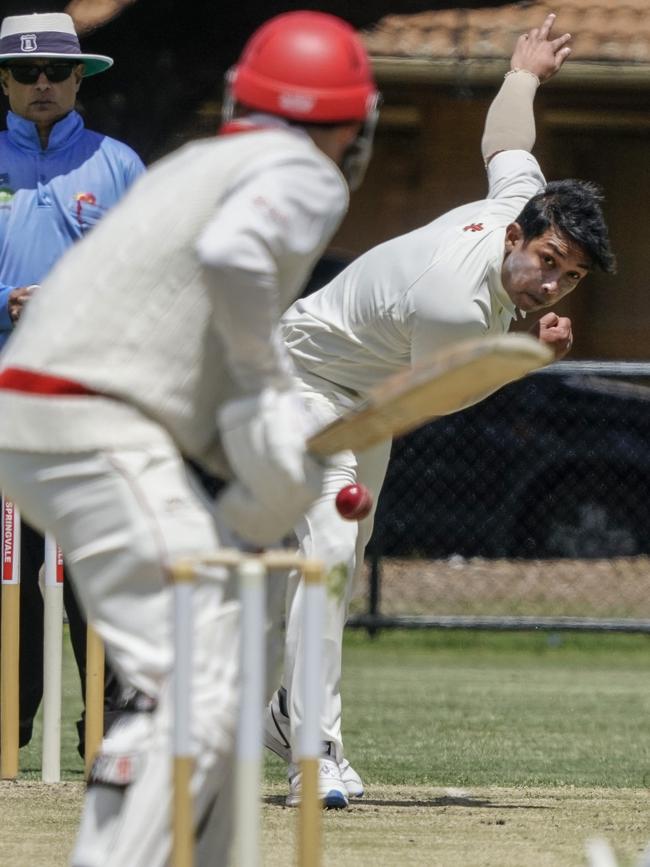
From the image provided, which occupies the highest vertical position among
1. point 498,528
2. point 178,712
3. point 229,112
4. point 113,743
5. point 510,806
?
point 229,112

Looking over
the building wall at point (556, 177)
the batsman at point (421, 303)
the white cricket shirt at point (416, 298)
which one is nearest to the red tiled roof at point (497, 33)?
the building wall at point (556, 177)

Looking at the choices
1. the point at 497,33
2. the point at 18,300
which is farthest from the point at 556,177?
the point at 18,300

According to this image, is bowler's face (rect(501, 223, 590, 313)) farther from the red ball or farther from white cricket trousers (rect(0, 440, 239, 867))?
white cricket trousers (rect(0, 440, 239, 867))

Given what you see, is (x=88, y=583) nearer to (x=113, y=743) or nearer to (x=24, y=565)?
(x=113, y=743)

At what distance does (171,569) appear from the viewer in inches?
140

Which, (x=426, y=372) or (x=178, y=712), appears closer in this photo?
(x=178, y=712)

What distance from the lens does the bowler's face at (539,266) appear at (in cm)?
569

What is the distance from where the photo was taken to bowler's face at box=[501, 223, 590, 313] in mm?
5688

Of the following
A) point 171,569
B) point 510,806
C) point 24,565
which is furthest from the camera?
point 24,565

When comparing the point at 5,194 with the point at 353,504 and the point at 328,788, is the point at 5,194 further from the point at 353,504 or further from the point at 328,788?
the point at 353,504

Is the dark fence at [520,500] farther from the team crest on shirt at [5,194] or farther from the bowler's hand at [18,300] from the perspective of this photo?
the bowler's hand at [18,300]

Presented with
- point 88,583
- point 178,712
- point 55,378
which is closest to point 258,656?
point 178,712

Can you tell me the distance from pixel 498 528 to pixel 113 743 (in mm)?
8112

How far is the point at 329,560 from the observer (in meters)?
6.01
